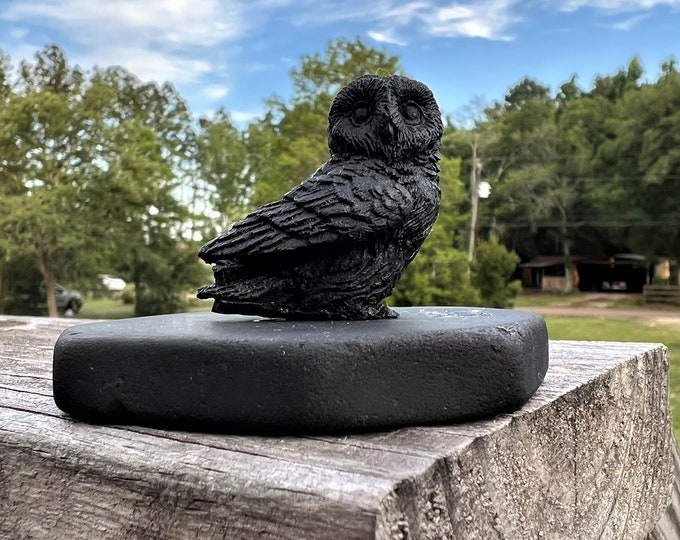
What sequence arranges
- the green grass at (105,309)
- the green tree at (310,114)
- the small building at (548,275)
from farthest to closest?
1. the small building at (548,275)
2. the green grass at (105,309)
3. the green tree at (310,114)

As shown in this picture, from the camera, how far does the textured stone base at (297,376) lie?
4.19ft

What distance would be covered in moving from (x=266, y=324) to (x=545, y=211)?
13.7 m

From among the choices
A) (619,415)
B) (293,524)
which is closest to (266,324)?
(293,524)

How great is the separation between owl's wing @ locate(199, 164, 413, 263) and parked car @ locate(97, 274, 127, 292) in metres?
10.9

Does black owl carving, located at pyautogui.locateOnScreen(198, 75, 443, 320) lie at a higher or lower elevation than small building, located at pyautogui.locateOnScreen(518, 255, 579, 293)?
higher

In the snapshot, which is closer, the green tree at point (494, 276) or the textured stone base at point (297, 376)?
the textured stone base at point (297, 376)

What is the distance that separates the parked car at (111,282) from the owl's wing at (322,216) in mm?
10913

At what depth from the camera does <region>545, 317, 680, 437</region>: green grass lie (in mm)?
8959

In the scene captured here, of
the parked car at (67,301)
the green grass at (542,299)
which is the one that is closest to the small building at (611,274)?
the green grass at (542,299)

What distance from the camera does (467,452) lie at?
1164 mm

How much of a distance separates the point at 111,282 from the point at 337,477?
1258 cm

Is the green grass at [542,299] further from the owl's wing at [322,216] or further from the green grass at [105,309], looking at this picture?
the owl's wing at [322,216]

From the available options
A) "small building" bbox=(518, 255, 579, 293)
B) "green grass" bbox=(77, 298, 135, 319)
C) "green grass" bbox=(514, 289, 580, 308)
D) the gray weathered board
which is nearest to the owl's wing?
the gray weathered board

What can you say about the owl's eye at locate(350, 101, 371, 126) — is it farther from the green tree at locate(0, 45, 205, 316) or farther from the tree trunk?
the tree trunk
